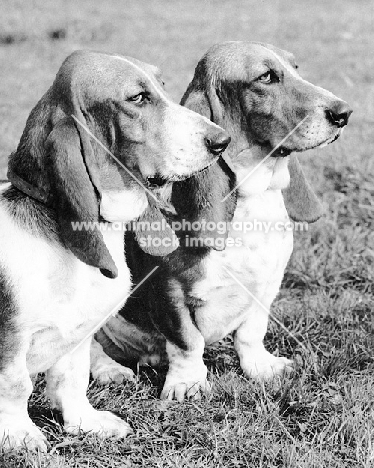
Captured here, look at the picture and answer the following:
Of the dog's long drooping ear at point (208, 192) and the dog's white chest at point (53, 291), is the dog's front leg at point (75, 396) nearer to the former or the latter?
the dog's white chest at point (53, 291)

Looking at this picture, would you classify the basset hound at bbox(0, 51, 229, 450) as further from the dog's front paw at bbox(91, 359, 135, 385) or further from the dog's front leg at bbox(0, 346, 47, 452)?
the dog's front paw at bbox(91, 359, 135, 385)

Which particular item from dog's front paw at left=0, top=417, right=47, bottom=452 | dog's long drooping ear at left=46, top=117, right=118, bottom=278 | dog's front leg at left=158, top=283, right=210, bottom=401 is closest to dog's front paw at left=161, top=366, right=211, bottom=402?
dog's front leg at left=158, top=283, right=210, bottom=401

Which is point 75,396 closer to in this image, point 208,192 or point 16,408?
point 16,408

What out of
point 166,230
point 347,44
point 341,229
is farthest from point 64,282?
point 347,44


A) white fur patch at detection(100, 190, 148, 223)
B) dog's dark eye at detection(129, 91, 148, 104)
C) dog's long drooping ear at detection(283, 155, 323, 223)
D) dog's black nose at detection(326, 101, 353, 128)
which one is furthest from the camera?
dog's long drooping ear at detection(283, 155, 323, 223)

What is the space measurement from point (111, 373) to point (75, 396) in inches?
21.8

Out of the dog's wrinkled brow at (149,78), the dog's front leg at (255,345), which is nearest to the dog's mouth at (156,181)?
the dog's wrinkled brow at (149,78)

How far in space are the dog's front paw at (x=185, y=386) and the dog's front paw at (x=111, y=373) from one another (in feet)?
0.82

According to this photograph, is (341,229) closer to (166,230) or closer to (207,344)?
(207,344)

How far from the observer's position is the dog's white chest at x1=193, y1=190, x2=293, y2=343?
4.32 m

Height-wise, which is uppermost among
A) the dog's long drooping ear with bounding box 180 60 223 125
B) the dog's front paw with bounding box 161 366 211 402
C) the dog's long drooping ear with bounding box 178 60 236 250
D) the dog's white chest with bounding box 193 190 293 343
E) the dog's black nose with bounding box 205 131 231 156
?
the dog's black nose with bounding box 205 131 231 156

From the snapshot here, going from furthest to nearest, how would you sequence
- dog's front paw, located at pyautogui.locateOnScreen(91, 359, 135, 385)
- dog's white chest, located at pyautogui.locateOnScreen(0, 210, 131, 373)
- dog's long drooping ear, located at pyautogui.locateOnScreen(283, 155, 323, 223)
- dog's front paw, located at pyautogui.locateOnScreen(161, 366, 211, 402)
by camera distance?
dog's long drooping ear, located at pyautogui.locateOnScreen(283, 155, 323, 223)
dog's front paw, located at pyautogui.locateOnScreen(91, 359, 135, 385)
dog's front paw, located at pyautogui.locateOnScreen(161, 366, 211, 402)
dog's white chest, located at pyautogui.locateOnScreen(0, 210, 131, 373)

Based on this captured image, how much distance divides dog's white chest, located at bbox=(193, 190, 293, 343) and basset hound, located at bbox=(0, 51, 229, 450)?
0.71 m

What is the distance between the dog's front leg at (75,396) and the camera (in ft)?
13.2
